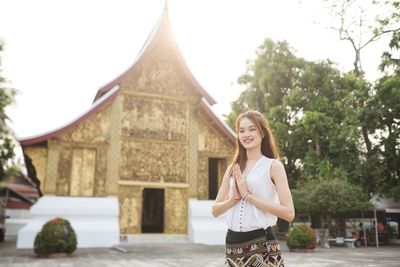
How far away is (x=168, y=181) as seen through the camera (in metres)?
14.9

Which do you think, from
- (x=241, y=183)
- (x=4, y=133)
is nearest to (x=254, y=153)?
(x=241, y=183)

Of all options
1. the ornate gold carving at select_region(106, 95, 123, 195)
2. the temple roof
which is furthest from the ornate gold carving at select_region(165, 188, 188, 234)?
the temple roof

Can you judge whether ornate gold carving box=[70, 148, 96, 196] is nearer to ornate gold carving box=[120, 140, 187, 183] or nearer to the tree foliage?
ornate gold carving box=[120, 140, 187, 183]

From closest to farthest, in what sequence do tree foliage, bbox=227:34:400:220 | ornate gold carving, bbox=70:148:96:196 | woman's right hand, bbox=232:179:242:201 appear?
1. woman's right hand, bbox=232:179:242:201
2. ornate gold carving, bbox=70:148:96:196
3. tree foliage, bbox=227:34:400:220

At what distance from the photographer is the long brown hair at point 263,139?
209 cm

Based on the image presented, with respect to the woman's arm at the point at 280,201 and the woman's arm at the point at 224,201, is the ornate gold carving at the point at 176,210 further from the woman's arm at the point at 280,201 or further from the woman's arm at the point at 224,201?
the woman's arm at the point at 280,201

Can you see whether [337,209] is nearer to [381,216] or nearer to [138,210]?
[381,216]

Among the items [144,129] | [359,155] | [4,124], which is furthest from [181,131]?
[359,155]

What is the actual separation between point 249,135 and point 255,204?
1.36 ft

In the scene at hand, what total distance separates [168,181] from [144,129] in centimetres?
235

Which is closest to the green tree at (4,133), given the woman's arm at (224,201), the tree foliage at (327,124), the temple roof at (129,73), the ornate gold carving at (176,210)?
the temple roof at (129,73)

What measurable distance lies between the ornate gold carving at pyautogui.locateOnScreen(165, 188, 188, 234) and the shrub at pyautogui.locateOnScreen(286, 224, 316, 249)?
4.34 m

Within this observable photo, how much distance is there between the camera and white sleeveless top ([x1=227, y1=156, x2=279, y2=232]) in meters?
1.88

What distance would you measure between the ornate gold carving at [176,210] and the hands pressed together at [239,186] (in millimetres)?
13153
